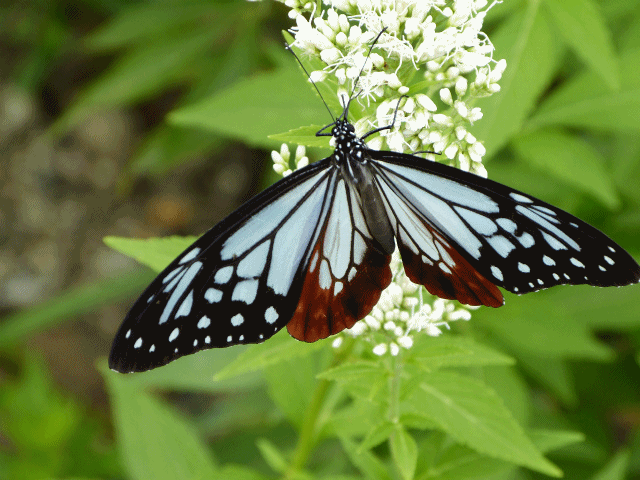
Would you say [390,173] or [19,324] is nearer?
[390,173]

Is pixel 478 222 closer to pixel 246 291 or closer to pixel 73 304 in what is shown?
pixel 246 291

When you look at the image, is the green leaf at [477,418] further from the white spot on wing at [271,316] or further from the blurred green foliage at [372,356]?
the white spot on wing at [271,316]

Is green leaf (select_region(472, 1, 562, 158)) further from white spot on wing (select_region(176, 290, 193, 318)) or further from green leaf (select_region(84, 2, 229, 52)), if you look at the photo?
green leaf (select_region(84, 2, 229, 52))

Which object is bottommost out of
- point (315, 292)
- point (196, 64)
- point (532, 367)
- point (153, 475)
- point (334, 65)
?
point (532, 367)

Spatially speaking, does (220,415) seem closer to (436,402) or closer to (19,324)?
(19,324)

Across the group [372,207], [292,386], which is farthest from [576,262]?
[292,386]

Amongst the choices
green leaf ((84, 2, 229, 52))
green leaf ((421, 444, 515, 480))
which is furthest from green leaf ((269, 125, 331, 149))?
green leaf ((84, 2, 229, 52))

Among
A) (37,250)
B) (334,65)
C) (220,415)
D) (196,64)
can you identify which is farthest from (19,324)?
(334,65)
